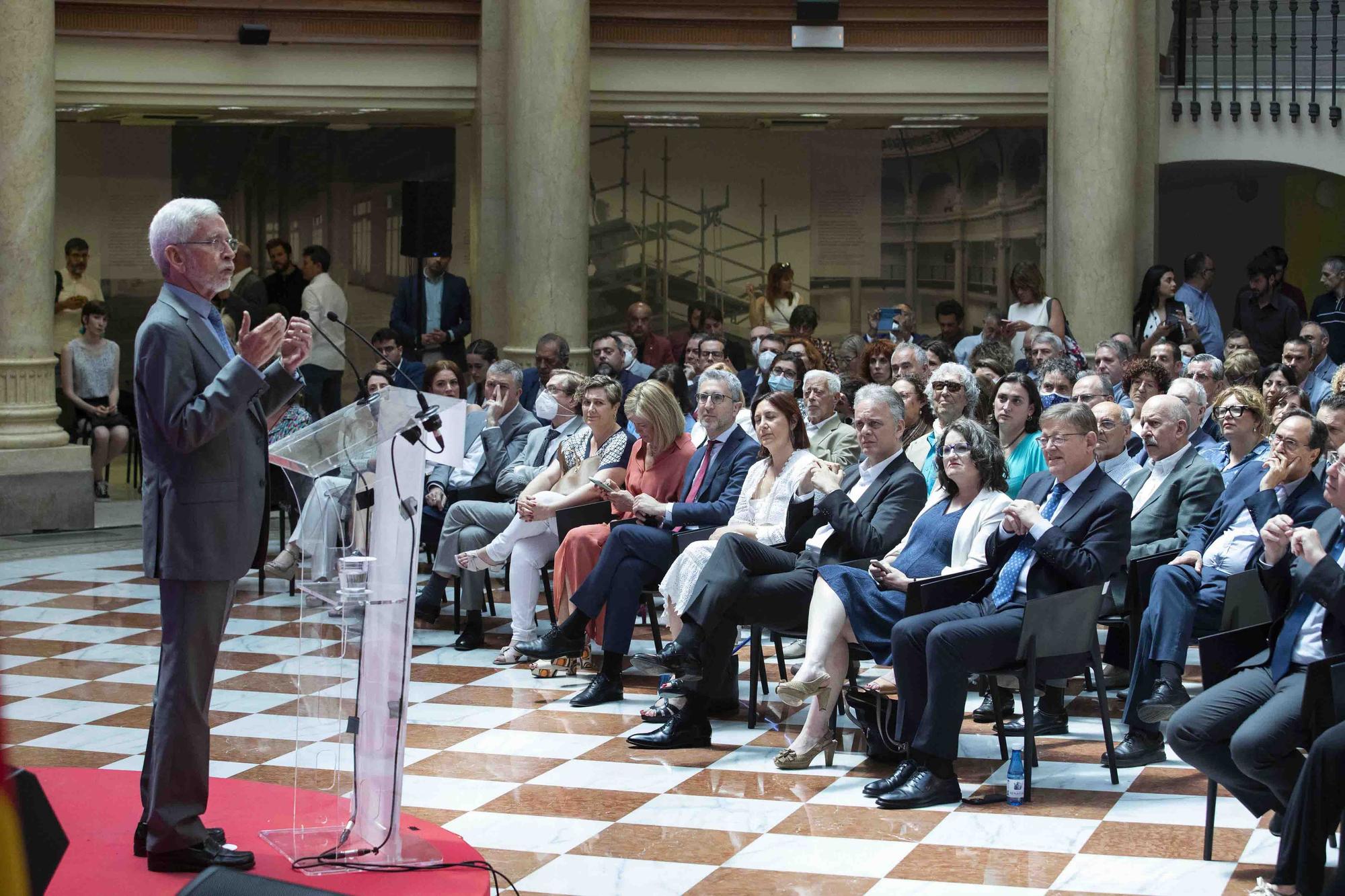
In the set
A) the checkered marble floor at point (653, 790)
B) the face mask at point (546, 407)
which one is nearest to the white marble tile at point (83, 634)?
the checkered marble floor at point (653, 790)

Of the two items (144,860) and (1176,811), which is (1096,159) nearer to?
(1176,811)

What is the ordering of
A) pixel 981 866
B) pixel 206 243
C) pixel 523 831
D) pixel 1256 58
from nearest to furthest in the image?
pixel 206 243, pixel 981 866, pixel 523 831, pixel 1256 58

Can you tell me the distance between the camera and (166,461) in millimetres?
3502

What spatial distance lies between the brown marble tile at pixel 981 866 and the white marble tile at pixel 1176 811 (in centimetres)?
44

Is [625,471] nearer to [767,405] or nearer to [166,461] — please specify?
[767,405]

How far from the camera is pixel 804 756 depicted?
505 cm

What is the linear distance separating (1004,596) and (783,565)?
914mm

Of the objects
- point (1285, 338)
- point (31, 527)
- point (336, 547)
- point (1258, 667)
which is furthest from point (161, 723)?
point (1285, 338)

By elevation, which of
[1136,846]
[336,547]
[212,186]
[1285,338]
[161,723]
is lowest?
[1136,846]

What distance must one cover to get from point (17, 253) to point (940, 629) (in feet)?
22.7

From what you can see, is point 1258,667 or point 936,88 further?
point 936,88

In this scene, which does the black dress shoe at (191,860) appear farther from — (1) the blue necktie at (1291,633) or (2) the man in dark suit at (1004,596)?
(1) the blue necktie at (1291,633)

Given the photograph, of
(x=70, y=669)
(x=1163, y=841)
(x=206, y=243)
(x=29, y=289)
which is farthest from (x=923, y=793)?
(x=29, y=289)

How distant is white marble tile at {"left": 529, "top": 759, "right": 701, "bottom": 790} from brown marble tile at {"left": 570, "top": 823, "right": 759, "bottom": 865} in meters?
0.40
